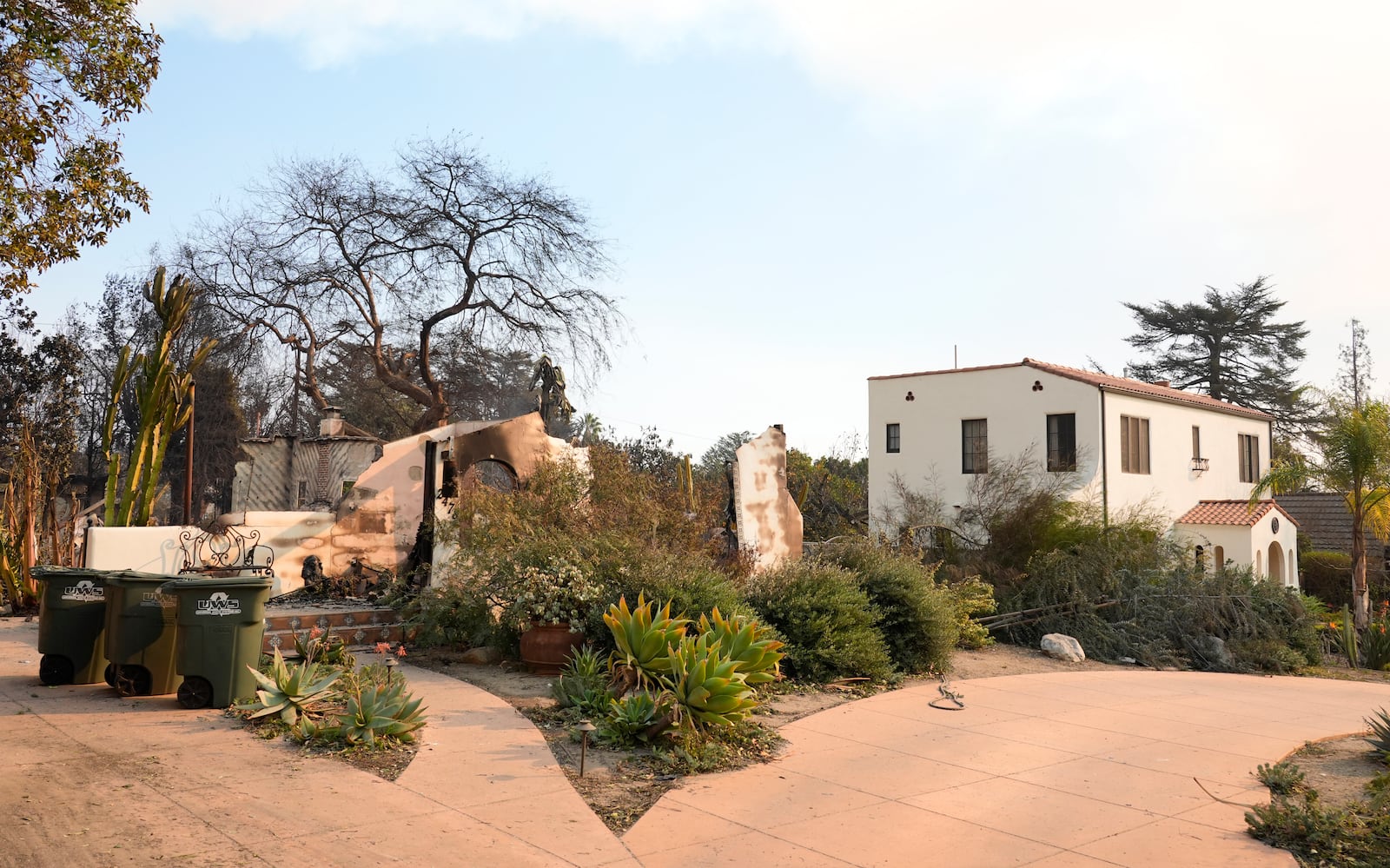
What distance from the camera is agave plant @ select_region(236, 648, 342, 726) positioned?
789cm

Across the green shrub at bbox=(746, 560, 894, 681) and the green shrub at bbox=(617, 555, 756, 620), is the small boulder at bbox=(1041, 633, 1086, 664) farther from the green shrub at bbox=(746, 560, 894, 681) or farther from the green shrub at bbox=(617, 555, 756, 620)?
the green shrub at bbox=(617, 555, 756, 620)

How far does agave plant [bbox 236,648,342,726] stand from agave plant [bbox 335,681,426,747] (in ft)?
1.60

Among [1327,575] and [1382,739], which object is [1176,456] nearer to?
[1327,575]

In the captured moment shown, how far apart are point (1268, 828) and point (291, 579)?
13.0 metres

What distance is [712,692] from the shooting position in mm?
7508

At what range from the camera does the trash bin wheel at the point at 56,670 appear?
30.9 ft

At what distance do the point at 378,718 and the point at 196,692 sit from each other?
213cm

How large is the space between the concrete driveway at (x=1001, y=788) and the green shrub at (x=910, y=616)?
113 centimetres

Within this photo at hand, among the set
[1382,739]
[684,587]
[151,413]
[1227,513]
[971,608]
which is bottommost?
[1382,739]

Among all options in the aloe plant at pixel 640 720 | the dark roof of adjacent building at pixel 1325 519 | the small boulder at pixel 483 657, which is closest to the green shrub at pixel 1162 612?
the small boulder at pixel 483 657

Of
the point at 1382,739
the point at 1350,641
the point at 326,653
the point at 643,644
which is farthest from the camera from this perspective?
the point at 1350,641

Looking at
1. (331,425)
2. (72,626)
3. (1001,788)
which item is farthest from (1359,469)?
(331,425)

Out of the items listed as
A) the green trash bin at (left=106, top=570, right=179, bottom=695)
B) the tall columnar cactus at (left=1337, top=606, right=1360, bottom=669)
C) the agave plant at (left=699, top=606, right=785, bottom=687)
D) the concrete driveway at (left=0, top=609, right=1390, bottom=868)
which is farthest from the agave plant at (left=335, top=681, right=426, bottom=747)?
the tall columnar cactus at (left=1337, top=606, right=1360, bottom=669)

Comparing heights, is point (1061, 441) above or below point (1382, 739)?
above
